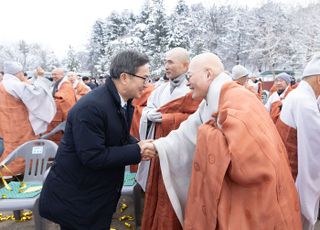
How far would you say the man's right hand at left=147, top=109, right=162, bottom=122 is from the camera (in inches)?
132

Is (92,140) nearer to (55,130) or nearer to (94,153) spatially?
(94,153)

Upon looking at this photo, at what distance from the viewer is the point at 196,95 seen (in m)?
2.34

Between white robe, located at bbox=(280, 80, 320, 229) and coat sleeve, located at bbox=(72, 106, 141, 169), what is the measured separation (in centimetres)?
151

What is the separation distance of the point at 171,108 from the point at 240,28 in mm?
41582

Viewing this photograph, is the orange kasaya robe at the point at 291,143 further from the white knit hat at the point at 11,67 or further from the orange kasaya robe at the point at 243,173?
the white knit hat at the point at 11,67

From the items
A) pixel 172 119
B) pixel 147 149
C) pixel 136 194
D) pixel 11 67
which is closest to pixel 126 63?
pixel 147 149

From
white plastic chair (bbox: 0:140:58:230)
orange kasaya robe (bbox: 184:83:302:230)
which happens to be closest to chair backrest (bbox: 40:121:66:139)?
white plastic chair (bbox: 0:140:58:230)

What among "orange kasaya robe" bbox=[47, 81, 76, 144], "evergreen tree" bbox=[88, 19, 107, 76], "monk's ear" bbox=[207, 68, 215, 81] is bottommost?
"evergreen tree" bbox=[88, 19, 107, 76]

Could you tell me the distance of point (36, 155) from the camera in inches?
146

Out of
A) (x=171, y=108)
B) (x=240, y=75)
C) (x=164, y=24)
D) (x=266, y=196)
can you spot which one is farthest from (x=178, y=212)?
(x=164, y=24)

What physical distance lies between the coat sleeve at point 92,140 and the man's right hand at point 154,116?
1333 mm

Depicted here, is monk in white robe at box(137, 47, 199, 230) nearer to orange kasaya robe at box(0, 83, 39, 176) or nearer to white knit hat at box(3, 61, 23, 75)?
orange kasaya robe at box(0, 83, 39, 176)

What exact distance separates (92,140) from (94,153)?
0.26 ft

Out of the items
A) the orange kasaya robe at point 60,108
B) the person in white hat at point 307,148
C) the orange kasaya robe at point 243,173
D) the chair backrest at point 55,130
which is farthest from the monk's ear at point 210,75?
the orange kasaya robe at point 60,108
